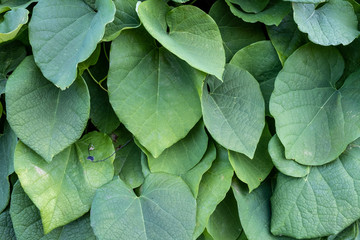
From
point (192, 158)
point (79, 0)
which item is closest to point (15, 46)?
point (79, 0)

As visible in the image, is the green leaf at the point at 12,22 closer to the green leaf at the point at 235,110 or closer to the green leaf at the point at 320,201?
the green leaf at the point at 235,110

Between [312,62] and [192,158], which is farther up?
[312,62]

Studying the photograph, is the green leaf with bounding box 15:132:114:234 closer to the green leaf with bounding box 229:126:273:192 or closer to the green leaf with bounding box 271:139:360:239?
the green leaf with bounding box 229:126:273:192

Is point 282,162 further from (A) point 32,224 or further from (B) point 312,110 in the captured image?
(A) point 32,224

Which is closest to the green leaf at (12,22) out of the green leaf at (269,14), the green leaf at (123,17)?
the green leaf at (123,17)

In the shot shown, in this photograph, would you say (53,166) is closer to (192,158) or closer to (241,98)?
(192,158)

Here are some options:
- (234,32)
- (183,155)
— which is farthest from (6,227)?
(234,32)

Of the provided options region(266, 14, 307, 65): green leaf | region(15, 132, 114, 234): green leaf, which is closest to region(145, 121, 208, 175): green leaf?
region(15, 132, 114, 234): green leaf
